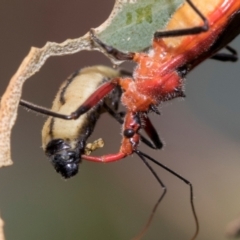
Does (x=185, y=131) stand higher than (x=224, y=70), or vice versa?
(x=224, y=70)

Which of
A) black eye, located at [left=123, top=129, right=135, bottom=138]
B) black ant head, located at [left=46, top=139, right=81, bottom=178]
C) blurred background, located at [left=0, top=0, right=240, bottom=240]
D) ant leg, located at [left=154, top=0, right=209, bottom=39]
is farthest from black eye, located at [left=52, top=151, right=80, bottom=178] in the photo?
blurred background, located at [left=0, top=0, right=240, bottom=240]

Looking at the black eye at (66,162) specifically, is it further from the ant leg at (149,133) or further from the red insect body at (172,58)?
the ant leg at (149,133)

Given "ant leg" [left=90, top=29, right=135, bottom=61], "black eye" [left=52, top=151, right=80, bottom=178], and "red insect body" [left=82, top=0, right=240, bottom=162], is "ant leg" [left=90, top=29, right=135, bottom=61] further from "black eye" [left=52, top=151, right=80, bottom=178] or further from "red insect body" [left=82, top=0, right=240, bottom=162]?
"black eye" [left=52, top=151, right=80, bottom=178]

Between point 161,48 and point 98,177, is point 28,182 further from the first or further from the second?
point 161,48

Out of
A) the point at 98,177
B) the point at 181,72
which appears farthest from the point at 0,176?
the point at 181,72

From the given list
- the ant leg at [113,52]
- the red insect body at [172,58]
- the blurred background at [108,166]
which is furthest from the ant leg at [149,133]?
the blurred background at [108,166]
